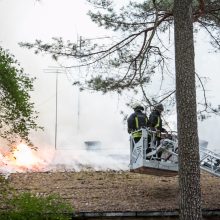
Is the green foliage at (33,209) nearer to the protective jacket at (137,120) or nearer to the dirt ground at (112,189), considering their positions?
the dirt ground at (112,189)

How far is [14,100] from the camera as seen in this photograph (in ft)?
33.4

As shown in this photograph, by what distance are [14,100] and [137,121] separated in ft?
10.6

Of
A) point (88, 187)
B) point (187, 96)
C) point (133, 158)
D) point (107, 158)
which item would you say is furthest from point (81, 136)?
point (187, 96)

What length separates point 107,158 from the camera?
22.4 m

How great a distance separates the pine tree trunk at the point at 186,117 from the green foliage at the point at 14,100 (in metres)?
2.77

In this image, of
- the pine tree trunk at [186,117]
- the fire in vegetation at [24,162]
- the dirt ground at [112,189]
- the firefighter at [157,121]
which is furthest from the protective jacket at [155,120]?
the fire in vegetation at [24,162]

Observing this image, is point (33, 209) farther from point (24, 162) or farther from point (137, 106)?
point (24, 162)

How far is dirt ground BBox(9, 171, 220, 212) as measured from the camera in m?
12.7

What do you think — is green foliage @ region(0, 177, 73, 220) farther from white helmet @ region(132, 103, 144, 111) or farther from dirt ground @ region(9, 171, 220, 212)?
white helmet @ region(132, 103, 144, 111)

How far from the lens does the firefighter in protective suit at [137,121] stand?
40.2ft

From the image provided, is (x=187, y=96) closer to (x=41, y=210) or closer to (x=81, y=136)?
(x=41, y=210)

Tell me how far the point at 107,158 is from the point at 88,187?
8.12 metres

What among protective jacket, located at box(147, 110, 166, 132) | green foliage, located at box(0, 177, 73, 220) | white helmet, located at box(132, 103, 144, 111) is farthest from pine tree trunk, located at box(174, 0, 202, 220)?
green foliage, located at box(0, 177, 73, 220)

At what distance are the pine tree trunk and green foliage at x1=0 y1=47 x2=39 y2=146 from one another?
277cm
